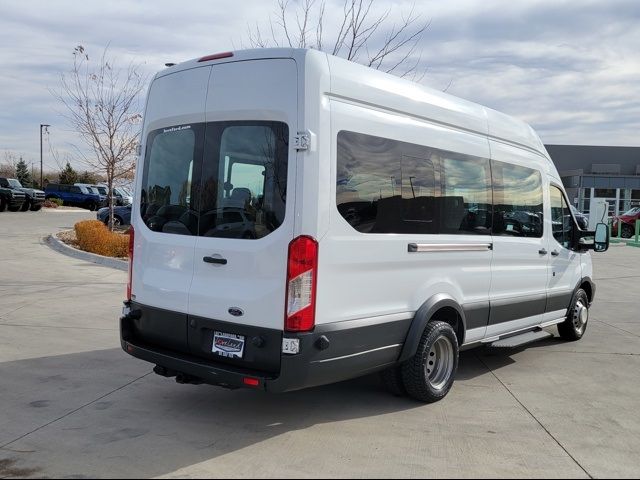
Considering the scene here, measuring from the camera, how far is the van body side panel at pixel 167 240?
15.1 feet

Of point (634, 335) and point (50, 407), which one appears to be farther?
point (634, 335)

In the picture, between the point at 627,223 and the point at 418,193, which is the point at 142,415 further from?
the point at 627,223

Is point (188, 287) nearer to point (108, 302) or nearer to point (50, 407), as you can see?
point (50, 407)

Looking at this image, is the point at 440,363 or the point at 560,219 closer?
the point at 440,363

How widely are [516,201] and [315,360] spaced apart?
3208 mm

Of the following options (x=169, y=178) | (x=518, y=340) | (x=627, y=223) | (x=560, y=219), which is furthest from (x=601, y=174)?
(x=169, y=178)

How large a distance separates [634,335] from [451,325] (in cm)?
413

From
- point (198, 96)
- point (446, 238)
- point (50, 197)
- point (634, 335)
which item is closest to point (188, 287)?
point (198, 96)

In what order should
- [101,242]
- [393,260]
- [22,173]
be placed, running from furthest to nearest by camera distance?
[22,173]
[101,242]
[393,260]

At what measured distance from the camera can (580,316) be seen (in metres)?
7.88

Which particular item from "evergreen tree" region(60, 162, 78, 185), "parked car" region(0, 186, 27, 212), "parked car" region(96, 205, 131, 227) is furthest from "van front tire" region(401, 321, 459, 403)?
"evergreen tree" region(60, 162, 78, 185)

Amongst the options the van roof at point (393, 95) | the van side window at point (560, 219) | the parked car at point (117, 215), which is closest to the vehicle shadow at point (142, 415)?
the van side window at point (560, 219)

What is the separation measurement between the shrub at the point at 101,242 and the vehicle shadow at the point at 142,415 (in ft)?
27.2

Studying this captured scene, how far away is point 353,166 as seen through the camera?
14.3ft
